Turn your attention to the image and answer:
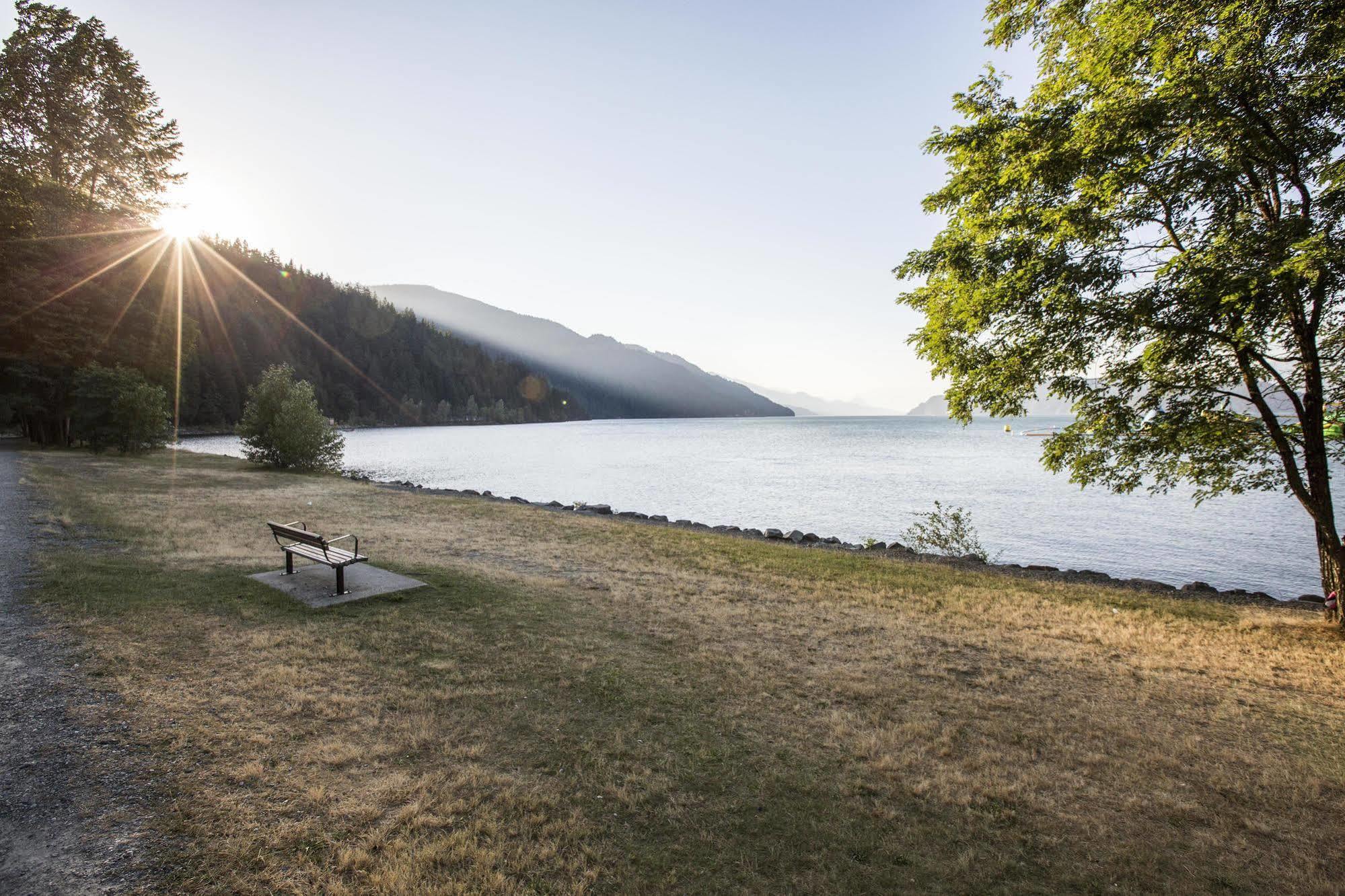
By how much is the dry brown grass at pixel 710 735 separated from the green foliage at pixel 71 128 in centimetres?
3507

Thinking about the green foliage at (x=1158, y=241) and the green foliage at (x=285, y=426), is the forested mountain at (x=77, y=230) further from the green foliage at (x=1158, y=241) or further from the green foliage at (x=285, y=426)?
the green foliage at (x=1158, y=241)

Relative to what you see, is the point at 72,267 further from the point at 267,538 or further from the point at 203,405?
the point at 203,405

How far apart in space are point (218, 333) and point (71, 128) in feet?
416

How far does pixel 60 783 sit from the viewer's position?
413cm

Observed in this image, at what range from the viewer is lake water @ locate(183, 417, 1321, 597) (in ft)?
63.0

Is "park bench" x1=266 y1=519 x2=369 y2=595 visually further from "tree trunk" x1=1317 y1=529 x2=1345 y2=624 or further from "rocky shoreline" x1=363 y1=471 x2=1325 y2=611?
"tree trunk" x1=1317 y1=529 x2=1345 y2=624

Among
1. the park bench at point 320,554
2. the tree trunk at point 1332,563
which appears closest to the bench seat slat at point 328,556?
the park bench at point 320,554

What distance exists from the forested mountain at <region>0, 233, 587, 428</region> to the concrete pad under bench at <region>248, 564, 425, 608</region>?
1430 inches

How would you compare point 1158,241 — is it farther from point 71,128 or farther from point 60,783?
point 71,128

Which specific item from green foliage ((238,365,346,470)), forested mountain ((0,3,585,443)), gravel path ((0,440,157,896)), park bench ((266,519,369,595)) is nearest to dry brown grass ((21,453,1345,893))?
gravel path ((0,440,157,896))

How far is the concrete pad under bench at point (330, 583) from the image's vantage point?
872 centimetres

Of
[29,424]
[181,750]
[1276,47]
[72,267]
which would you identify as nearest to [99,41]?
[72,267]

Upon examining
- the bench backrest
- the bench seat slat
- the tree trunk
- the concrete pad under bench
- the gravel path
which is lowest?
the gravel path

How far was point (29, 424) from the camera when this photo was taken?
39812 mm
